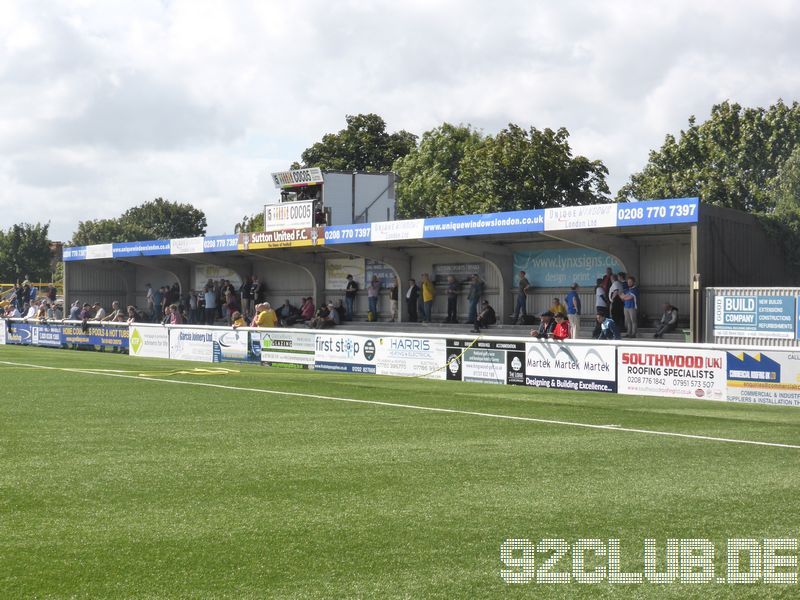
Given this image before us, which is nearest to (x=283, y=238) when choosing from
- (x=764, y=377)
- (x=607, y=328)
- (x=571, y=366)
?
(x=607, y=328)

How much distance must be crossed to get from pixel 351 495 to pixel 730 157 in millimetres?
49592

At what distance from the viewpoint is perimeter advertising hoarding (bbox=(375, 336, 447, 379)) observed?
22.9 metres

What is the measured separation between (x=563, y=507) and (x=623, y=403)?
9889mm

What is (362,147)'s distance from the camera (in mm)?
77500

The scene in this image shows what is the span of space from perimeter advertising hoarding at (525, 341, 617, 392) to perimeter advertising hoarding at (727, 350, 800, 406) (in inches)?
101

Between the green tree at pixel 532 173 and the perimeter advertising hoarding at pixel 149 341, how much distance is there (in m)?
25.9

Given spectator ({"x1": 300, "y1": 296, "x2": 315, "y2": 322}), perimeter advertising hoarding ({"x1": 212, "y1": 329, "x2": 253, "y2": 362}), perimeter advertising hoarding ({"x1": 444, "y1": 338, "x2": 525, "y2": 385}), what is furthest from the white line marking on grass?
spectator ({"x1": 300, "y1": 296, "x2": 315, "y2": 322})

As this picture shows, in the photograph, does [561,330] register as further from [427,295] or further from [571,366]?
[427,295]

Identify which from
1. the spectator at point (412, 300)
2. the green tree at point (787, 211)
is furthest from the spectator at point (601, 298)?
the spectator at point (412, 300)

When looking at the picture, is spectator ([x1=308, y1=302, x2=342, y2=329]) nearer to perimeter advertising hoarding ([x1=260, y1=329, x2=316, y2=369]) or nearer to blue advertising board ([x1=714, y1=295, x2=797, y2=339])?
perimeter advertising hoarding ([x1=260, y1=329, x2=316, y2=369])

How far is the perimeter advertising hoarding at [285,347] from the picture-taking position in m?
26.2

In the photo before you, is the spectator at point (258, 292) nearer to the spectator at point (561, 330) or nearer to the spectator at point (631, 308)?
the spectator at point (631, 308)

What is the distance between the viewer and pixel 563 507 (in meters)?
7.55

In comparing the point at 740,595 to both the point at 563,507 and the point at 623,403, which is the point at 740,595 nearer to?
the point at 563,507
